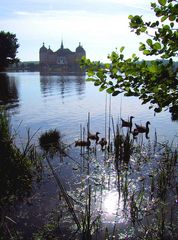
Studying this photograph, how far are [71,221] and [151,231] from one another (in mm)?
2241

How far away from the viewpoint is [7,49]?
10112cm

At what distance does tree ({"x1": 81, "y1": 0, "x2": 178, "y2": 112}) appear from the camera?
3502mm

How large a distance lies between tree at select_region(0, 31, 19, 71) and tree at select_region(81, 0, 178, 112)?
99.8 metres

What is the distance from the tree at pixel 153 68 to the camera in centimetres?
350

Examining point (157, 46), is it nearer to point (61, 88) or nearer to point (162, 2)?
point (162, 2)

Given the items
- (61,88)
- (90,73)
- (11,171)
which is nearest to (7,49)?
(61,88)

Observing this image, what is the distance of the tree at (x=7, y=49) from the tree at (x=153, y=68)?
99.8m

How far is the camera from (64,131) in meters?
23.8

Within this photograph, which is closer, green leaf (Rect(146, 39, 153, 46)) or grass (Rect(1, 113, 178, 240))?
green leaf (Rect(146, 39, 153, 46))

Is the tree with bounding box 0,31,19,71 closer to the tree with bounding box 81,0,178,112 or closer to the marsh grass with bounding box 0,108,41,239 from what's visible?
the marsh grass with bounding box 0,108,41,239

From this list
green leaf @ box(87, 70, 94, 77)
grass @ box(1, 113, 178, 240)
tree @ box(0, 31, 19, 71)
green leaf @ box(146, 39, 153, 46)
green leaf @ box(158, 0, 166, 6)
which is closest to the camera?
green leaf @ box(158, 0, 166, 6)

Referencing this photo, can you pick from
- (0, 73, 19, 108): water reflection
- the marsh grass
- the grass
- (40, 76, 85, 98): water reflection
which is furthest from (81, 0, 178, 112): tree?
(40, 76, 85, 98): water reflection

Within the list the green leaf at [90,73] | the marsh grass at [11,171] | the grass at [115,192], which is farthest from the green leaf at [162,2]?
the marsh grass at [11,171]

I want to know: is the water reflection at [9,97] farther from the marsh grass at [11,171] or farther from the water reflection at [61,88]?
the marsh grass at [11,171]
